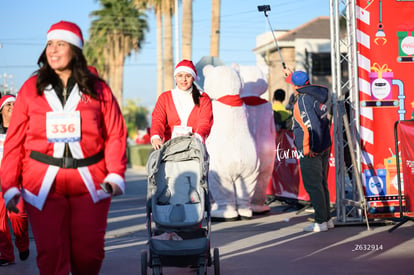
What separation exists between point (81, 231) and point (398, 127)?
5.28 metres

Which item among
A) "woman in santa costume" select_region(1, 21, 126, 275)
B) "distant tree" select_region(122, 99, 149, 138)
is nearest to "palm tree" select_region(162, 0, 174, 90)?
"woman in santa costume" select_region(1, 21, 126, 275)

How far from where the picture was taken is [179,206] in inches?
256

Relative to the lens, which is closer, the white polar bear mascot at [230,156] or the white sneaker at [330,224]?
the white sneaker at [330,224]

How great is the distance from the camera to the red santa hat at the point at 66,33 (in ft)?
15.1

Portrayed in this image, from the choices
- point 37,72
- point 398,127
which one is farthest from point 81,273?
point 398,127

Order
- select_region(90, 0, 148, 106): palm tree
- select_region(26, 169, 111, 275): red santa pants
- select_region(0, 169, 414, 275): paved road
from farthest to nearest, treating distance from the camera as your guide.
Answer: select_region(90, 0, 148, 106): palm tree → select_region(0, 169, 414, 275): paved road → select_region(26, 169, 111, 275): red santa pants


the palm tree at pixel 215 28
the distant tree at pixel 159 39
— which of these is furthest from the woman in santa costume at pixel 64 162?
the distant tree at pixel 159 39

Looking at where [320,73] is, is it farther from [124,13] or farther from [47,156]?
[47,156]

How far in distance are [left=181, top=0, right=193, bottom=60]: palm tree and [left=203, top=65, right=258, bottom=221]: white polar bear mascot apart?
55.8 feet

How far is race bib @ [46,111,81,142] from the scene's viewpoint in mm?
4414

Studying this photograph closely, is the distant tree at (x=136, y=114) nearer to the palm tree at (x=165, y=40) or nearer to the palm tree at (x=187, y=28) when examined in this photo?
the palm tree at (x=165, y=40)

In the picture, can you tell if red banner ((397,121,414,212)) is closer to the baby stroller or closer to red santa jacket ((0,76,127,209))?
the baby stroller

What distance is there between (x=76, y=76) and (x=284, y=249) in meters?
4.16

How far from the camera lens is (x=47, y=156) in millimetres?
4414
